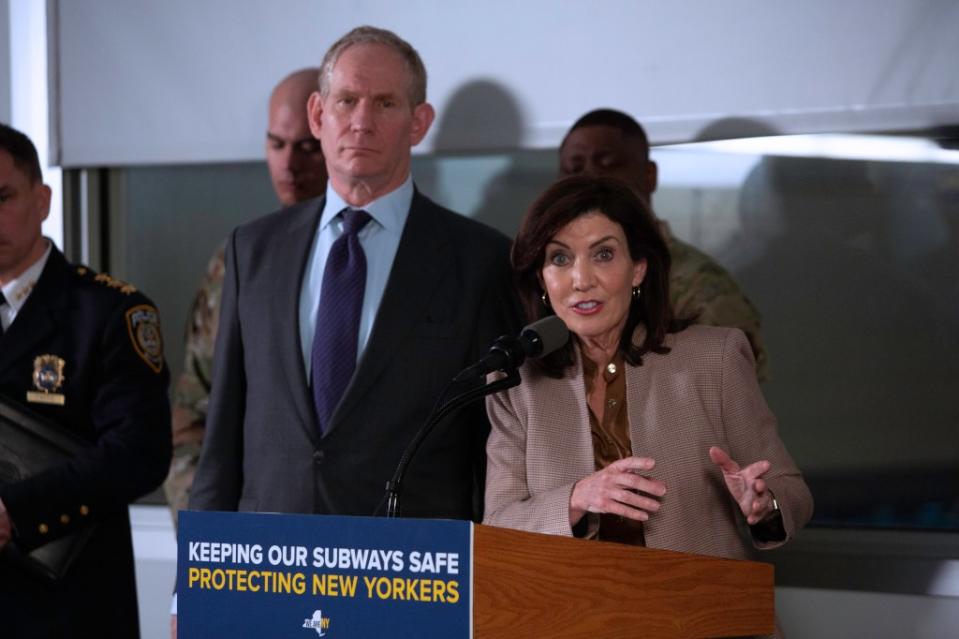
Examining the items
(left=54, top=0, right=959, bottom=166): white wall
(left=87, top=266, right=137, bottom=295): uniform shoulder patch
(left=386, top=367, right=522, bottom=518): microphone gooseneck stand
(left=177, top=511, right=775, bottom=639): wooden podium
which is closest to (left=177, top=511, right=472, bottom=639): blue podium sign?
(left=177, top=511, right=775, bottom=639): wooden podium

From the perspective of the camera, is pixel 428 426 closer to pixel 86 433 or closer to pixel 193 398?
pixel 86 433

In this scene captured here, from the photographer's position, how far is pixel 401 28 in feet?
13.3

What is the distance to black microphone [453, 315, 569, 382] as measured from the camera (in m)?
1.81

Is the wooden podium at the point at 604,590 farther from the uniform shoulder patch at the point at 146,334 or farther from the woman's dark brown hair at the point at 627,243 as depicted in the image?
the uniform shoulder patch at the point at 146,334

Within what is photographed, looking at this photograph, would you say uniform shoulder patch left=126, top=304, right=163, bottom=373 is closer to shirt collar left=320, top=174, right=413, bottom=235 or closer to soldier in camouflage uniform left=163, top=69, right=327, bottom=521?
shirt collar left=320, top=174, right=413, bottom=235

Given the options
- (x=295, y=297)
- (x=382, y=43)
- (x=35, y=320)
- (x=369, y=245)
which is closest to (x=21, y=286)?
(x=35, y=320)

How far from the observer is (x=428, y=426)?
1.78 meters

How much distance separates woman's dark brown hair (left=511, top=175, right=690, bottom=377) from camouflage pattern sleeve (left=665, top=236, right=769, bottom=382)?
2.59ft

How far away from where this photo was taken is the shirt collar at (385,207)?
2482 millimetres

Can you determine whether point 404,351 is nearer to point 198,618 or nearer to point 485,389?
point 485,389

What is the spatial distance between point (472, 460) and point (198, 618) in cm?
85

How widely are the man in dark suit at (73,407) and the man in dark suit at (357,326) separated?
180mm

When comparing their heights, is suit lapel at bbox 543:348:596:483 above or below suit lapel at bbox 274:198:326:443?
below

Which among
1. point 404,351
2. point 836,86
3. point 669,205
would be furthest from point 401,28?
point 404,351
